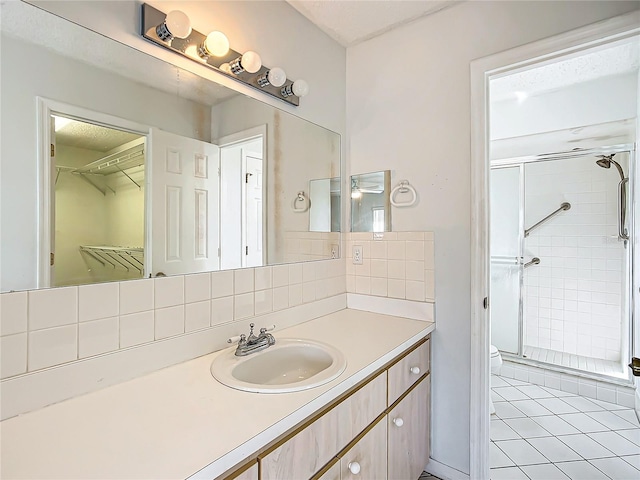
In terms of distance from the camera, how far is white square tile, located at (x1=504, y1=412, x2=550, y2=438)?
6.51 ft

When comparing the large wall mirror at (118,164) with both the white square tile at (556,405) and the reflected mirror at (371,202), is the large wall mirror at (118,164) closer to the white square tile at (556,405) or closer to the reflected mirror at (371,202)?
the reflected mirror at (371,202)

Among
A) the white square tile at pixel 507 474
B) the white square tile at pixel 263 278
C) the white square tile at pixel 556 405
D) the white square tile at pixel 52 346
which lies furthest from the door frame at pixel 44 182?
the white square tile at pixel 556 405

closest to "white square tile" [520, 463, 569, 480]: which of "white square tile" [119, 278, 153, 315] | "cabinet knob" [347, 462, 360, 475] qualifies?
"cabinet knob" [347, 462, 360, 475]

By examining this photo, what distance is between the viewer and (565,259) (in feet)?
9.23

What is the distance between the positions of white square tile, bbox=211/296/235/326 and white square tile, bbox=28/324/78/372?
1.40 ft

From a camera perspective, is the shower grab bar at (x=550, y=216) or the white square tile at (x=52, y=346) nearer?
the white square tile at (x=52, y=346)

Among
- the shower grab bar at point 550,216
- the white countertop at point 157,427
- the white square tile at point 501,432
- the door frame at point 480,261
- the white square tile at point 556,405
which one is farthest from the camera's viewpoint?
the shower grab bar at point 550,216

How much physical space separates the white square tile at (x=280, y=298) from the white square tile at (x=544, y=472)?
5.00ft

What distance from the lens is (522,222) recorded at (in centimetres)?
292

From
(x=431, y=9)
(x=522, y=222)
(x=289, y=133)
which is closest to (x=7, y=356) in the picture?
(x=289, y=133)

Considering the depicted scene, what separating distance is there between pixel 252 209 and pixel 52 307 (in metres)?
0.78

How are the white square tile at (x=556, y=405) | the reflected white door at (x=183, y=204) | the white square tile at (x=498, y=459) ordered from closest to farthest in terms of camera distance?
the reflected white door at (x=183, y=204)
the white square tile at (x=498, y=459)
the white square tile at (x=556, y=405)

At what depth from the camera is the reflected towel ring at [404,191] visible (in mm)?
1677

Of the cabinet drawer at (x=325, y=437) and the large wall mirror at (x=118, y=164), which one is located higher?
the large wall mirror at (x=118, y=164)
